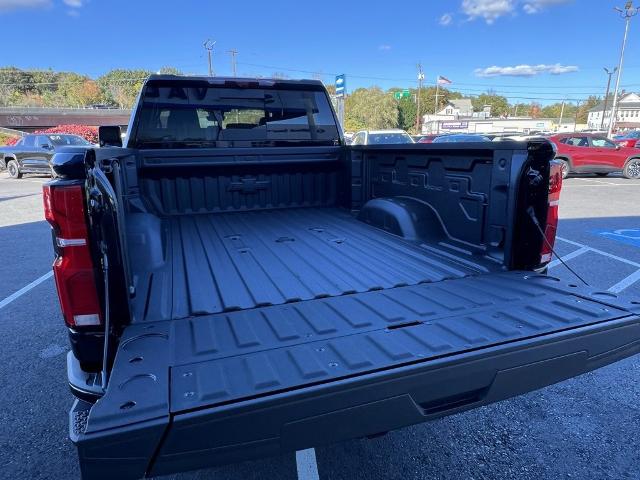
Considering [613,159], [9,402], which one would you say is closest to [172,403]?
[9,402]

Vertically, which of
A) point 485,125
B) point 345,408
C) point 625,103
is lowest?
point 345,408

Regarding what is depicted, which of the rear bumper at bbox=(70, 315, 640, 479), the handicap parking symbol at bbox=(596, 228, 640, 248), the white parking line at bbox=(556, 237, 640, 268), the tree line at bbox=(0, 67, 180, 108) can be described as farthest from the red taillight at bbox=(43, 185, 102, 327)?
the tree line at bbox=(0, 67, 180, 108)

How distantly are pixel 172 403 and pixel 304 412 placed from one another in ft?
1.38

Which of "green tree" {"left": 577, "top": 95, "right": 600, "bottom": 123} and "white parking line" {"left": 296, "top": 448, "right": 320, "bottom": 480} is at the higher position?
"green tree" {"left": 577, "top": 95, "right": 600, "bottom": 123}


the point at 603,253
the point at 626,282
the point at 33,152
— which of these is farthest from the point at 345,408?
Result: the point at 33,152

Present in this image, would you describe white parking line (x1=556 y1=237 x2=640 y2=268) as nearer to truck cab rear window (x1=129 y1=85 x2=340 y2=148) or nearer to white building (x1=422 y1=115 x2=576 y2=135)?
truck cab rear window (x1=129 y1=85 x2=340 y2=148)

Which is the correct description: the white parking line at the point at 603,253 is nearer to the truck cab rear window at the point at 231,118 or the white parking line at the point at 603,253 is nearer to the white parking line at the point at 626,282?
the white parking line at the point at 626,282

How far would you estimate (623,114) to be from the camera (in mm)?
103375

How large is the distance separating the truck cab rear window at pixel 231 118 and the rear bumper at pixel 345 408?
3087 millimetres

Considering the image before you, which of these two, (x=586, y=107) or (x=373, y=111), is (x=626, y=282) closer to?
(x=373, y=111)

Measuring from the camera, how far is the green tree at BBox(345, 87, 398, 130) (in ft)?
219

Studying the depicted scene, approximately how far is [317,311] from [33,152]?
19288 mm

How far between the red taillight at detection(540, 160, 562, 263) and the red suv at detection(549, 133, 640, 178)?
1593 centimetres

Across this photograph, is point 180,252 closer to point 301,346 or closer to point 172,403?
point 301,346
